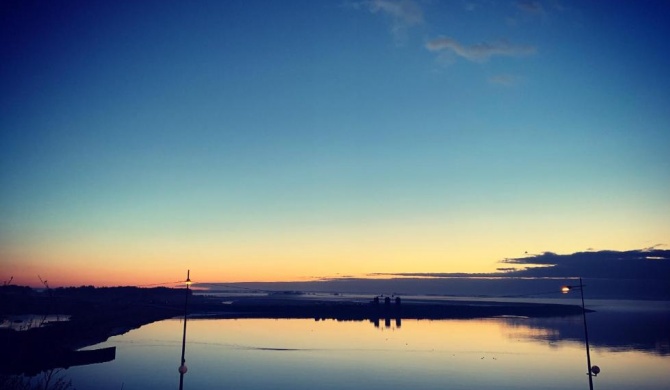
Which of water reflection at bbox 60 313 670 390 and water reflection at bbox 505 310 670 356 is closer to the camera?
water reflection at bbox 60 313 670 390

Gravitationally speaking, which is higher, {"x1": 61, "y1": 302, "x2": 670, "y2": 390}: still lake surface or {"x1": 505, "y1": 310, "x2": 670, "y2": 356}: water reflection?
{"x1": 61, "y1": 302, "x2": 670, "y2": 390}: still lake surface

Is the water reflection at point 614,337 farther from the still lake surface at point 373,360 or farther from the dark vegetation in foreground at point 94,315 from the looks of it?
the dark vegetation in foreground at point 94,315

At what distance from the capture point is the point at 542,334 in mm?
79062

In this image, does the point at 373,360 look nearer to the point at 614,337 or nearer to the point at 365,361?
the point at 365,361

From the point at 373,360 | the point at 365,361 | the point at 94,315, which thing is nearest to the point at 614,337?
the point at 373,360

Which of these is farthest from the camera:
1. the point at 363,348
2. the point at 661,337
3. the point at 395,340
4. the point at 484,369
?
the point at 661,337

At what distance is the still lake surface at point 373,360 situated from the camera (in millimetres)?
38688

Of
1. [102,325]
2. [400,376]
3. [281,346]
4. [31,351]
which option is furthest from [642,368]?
[102,325]

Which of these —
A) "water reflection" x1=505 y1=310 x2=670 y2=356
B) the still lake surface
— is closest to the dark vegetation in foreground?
the still lake surface

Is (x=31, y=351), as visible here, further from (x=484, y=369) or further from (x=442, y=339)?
(x=442, y=339)

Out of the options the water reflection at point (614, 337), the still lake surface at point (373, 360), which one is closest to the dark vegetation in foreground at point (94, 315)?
the still lake surface at point (373, 360)

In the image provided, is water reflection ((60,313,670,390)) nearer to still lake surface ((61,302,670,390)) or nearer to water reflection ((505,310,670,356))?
still lake surface ((61,302,670,390))

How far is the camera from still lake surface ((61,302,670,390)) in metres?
38.7

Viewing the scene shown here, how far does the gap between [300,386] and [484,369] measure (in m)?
20.4
